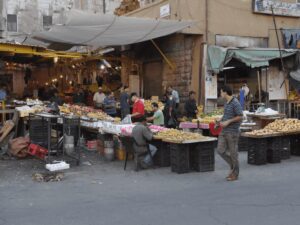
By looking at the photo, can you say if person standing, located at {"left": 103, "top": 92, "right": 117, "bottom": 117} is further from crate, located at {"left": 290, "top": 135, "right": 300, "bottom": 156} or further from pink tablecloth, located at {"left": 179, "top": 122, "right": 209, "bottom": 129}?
crate, located at {"left": 290, "top": 135, "right": 300, "bottom": 156}

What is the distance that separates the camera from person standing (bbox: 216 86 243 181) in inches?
342

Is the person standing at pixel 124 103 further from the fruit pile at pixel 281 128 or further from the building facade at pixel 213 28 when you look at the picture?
the fruit pile at pixel 281 128

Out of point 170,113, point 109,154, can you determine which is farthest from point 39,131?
point 170,113

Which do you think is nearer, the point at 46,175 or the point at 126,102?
the point at 46,175

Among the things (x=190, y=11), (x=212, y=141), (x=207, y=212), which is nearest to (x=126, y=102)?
(x=190, y=11)

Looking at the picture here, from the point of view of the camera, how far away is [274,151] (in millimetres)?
10742

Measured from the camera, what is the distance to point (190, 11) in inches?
698

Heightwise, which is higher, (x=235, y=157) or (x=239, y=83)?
(x=239, y=83)

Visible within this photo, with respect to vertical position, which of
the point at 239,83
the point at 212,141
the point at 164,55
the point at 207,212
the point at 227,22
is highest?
the point at 227,22

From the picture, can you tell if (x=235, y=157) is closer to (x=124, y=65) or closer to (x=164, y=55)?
(x=164, y=55)

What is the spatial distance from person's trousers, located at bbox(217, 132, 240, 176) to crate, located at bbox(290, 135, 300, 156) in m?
3.81

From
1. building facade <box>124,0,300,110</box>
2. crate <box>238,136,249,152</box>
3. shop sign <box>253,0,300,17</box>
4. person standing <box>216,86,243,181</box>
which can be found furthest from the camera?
shop sign <box>253,0,300,17</box>

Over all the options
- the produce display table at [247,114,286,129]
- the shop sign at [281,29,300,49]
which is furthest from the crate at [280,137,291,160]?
the shop sign at [281,29,300,49]

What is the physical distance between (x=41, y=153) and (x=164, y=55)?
940cm
